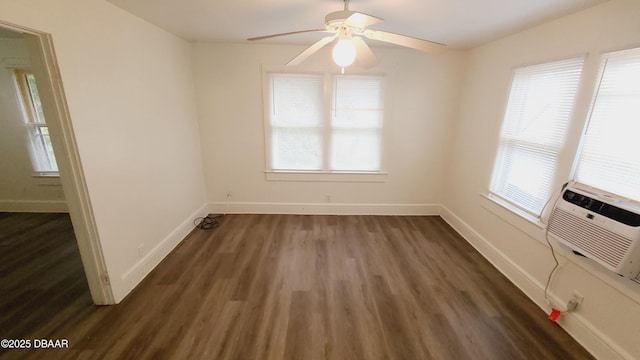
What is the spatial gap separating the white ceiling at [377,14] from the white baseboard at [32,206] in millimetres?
3164

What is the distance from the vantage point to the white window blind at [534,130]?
79.5 inches

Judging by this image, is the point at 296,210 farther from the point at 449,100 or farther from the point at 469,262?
the point at 449,100

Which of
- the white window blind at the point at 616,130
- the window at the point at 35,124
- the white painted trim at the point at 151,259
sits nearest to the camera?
the white window blind at the point at 616,130

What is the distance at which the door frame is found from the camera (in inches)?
62.2

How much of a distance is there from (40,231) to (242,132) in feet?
9.13

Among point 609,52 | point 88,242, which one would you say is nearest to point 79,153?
point 88,242

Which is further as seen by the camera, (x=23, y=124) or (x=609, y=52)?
(x=23, y=124)

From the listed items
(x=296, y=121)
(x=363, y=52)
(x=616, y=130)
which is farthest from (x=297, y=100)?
(x=616, y=130)

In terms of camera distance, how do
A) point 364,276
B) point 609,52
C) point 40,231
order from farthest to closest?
1. point 40,231
2. point 364,276
3. point 609,52

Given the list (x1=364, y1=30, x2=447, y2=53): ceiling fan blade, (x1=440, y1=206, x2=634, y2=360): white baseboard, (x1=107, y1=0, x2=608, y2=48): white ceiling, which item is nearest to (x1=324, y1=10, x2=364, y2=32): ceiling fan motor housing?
(x1=364, y1=30, x2=447, y2=53): ceiling fan blade

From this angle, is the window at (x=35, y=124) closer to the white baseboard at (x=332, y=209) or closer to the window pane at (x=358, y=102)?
the white baseboard at (x=332, y=209)

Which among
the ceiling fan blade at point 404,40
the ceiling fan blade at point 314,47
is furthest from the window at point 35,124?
the ceiling fan blade at point 404,40

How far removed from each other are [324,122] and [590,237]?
→ 2.86 metres

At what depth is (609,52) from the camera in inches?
66.2
